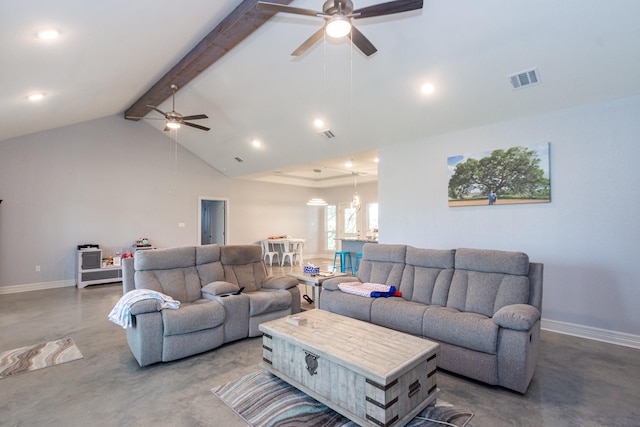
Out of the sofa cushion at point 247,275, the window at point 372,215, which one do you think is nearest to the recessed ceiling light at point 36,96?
the sofa cushion at point 247,275

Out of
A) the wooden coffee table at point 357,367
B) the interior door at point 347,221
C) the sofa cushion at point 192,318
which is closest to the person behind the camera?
the wooden coffee table at point 357,367

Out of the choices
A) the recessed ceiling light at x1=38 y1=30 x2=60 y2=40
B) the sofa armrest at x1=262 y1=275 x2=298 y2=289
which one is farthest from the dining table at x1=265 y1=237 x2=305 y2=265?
the recessed ceiling light at x1=38 y1=30 x2=60 y2=40

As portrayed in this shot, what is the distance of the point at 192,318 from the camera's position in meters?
3.09

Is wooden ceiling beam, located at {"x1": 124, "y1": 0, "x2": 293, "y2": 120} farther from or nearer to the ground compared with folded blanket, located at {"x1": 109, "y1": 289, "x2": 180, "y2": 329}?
farther from the ground

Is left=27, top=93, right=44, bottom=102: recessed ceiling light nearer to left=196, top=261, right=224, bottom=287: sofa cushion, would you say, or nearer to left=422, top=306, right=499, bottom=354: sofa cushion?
left=196, top=261, right=224, bottom=287: sofa cushion

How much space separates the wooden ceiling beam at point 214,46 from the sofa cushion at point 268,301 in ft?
9.46

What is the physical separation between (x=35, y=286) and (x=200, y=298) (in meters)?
4.94

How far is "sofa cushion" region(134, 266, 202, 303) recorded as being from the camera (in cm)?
346

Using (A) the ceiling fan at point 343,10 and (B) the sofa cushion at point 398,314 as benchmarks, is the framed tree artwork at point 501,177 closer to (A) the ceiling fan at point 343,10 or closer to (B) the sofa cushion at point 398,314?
(B) the sofa cushion at point 398,314

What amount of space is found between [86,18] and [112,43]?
694 millimetres

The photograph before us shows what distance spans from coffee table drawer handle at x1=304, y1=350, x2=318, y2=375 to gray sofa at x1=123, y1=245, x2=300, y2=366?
4.33 ft

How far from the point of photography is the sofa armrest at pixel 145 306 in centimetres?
287

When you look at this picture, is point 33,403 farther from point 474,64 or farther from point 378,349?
point 474,64

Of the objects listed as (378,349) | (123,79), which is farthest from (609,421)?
(123,79)
